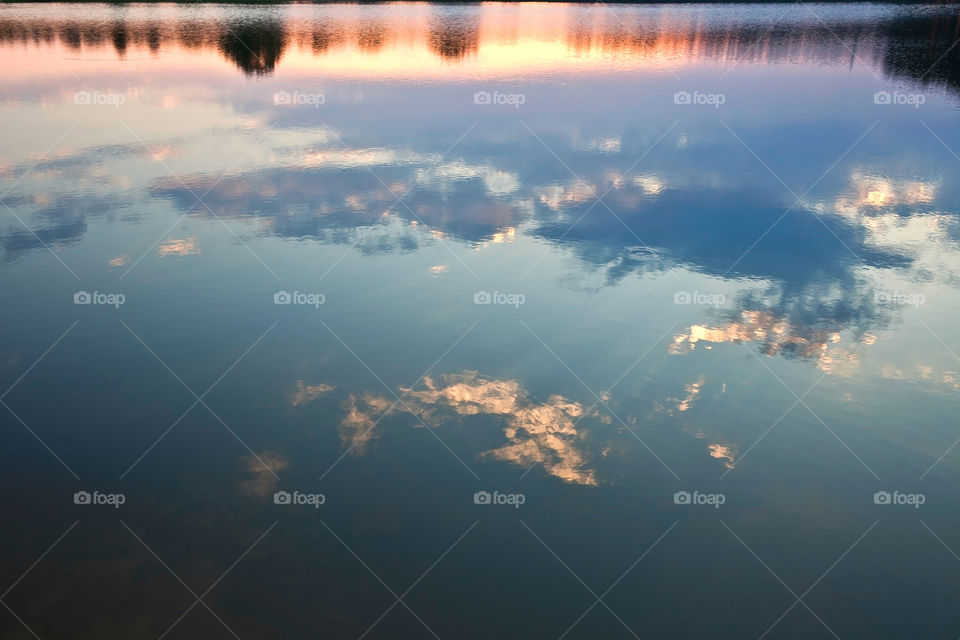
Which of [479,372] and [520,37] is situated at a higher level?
[520,37]

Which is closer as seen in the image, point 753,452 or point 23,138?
point 753,452

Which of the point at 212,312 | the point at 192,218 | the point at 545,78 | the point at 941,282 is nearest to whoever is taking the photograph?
the point at 212,312

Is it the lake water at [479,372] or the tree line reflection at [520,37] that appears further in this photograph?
the tree line reflection at [520,37]

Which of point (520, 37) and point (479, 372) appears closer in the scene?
point (479, 372)

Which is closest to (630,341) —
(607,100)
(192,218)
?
(192,218)

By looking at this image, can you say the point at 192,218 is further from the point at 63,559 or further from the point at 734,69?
the point at 734,69

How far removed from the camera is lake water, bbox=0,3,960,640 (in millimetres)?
11352

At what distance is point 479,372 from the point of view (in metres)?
16.6

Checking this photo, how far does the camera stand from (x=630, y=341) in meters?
17.8

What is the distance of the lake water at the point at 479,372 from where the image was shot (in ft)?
37.2

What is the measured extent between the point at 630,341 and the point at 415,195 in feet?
36.9

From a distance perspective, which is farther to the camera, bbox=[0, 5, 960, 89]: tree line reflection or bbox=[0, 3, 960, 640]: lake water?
bbox=[0, 5, 960, 89]: tree line reflection

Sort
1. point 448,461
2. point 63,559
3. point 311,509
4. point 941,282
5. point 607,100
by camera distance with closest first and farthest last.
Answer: point 63,559, point 311,509, point 448,461, point 941,282, point 607,100

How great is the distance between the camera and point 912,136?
1325 inches
